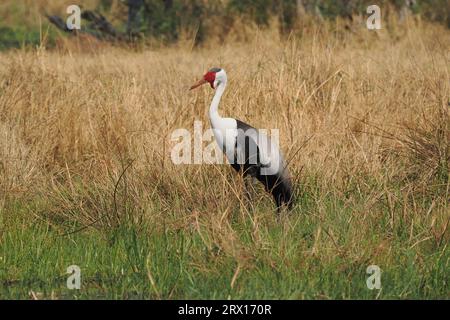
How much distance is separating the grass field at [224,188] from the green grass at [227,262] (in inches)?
0.4

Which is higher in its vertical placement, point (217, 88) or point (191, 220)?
point (217, 88)

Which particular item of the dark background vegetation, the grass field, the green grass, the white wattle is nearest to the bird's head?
the white wattle

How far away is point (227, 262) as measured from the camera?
180 inches

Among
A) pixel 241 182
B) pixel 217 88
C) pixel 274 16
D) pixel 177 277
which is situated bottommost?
pixel 177 277

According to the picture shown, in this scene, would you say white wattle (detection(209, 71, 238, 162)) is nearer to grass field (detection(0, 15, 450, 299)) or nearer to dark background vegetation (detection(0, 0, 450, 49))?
grass field (detection(0, 15, 450, 299))

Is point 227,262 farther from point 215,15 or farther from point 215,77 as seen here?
point 215,15

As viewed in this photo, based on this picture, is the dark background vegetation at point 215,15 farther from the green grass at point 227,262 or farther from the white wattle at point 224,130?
the green grass at point 227,262

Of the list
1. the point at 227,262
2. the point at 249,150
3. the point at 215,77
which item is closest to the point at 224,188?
the point at 249,150

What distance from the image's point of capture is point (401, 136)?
6.74 metres

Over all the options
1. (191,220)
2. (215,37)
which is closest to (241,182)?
(191,220)

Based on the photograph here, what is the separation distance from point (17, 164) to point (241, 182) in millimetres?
1533

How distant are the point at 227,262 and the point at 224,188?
32.9 inches

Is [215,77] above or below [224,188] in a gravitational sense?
above

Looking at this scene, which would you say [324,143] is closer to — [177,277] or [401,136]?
[401,136]
